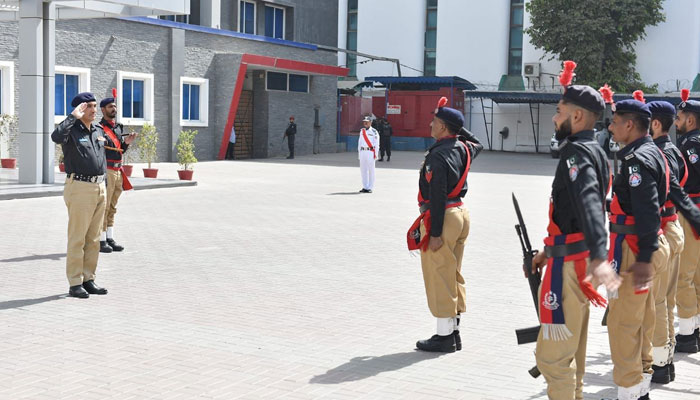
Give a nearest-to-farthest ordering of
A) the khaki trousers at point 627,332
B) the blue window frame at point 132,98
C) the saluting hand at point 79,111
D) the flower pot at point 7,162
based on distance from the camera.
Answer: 1. the khaki trousers at point 627,332
2. the saluting hand at point 79,111
3. the flower pot at point 7,162
4. the blue window frame at point 132,98

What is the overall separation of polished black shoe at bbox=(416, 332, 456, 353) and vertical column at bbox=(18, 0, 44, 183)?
48.6 ft

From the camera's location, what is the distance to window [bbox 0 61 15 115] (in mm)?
24500

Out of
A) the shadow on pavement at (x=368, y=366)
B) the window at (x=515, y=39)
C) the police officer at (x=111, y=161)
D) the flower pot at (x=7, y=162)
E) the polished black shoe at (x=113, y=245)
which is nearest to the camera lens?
the shadow on pavement at (x=368, y=366)

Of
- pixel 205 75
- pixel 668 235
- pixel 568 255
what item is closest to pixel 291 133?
pixel 205 75

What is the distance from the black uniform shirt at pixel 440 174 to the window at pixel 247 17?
112 feet

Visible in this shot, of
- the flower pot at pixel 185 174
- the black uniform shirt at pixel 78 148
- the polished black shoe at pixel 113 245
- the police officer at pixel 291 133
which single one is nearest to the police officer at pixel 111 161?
the polished black shoe at pixel 113 245

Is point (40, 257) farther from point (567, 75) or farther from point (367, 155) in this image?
point (367, 155)

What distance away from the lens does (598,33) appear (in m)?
42.7

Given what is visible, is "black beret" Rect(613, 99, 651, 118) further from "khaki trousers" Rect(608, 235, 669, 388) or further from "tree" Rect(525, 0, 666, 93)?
"tree" Rect(525, 0, 666, 93)

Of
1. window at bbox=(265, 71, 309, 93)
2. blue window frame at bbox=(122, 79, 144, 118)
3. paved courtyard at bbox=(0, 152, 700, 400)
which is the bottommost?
paved courtyard at bbox=(0, 152, 700, 400)

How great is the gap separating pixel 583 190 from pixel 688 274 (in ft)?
8.84

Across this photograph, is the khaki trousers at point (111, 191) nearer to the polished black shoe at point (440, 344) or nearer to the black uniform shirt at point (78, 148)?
the black uniform shirt at point (78, 148)

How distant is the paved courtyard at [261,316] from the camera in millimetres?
5846

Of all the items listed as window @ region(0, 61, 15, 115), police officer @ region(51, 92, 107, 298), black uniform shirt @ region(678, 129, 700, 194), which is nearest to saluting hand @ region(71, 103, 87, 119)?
police officer @ region(51, 92, 107, 298)
